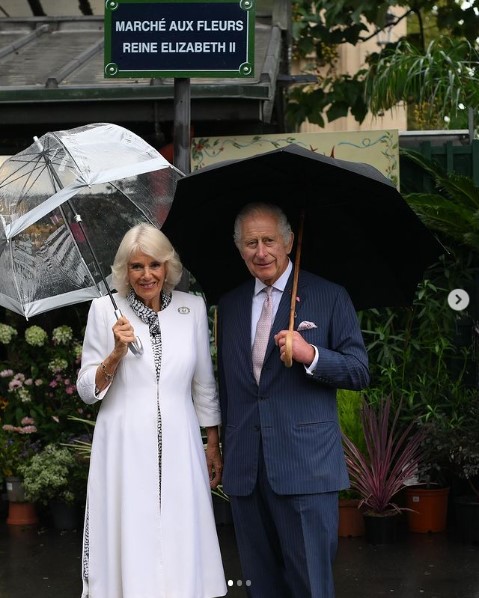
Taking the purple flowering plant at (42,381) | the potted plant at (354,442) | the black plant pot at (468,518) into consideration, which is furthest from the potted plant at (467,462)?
the purple flowering plant at (42,381)

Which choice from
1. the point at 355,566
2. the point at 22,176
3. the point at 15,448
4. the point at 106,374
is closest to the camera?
the point at 106,374

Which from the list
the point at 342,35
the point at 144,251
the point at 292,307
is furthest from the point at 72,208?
the point at 342,35

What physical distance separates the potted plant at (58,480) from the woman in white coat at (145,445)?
304cm

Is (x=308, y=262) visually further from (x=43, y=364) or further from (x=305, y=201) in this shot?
(x=43, y=364)

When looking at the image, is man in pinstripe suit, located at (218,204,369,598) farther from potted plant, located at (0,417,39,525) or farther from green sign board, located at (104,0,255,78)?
potted plant, located at (0,417,39,525)

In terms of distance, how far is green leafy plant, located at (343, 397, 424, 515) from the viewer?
7793mm

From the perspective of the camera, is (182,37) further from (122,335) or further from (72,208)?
(122,335)

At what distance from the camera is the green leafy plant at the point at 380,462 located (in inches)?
307

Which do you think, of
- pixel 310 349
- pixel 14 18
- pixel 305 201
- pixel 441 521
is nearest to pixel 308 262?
pixel 305 201

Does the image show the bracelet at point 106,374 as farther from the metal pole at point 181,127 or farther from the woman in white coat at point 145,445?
the metal pole at point 181,127

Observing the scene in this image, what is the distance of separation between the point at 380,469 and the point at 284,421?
10.4ft

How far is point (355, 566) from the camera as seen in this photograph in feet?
24.0

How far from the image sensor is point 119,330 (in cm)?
486

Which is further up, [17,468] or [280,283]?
[280,283]
